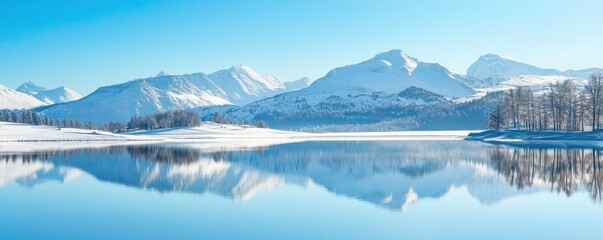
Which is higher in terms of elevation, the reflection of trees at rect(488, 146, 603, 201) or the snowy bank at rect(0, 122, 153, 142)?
the snowy bank at rect(0, 122, 153, 142)

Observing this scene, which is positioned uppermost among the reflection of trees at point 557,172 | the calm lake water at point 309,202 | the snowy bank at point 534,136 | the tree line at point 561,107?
the tree line at point 561,107

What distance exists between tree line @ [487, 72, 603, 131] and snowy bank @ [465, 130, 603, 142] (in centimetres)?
392

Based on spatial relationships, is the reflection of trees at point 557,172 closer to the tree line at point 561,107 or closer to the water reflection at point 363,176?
the water reflection at point 363,176

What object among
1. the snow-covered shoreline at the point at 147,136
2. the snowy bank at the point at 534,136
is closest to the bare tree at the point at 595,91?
the snowy bank at the point at 534,136

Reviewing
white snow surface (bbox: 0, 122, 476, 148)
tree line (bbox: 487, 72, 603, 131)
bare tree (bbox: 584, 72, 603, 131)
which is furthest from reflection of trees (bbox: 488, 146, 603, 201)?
white snow surface (bbox: 0, 122, 476, 148)

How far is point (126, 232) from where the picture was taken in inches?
925

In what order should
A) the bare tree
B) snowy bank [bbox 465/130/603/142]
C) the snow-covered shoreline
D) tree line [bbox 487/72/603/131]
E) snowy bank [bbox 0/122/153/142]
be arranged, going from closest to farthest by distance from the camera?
snowy bank [bbox 465/130/603/142], the bare tree, tree line [bbox 487/72/603/131], snowy bank [bbox 0/122/153/142], the snow-covered shoreline

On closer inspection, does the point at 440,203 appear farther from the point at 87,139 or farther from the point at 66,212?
the point at 87,139

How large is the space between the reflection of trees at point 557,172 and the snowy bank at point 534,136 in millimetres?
39444

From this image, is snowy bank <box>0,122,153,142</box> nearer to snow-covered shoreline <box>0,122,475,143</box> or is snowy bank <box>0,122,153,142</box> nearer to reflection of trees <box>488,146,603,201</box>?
snow-covered shoreline <box>0,122,475,143</box>

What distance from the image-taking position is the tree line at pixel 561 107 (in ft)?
326

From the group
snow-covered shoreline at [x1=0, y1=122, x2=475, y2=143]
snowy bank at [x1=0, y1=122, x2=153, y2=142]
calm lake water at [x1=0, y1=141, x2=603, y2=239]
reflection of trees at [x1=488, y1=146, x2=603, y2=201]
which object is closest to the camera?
calm lake water at [x1=0, y1=141, x2=603, y2=239]

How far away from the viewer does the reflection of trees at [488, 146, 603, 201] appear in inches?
1433

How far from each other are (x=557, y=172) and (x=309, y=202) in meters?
23.6
